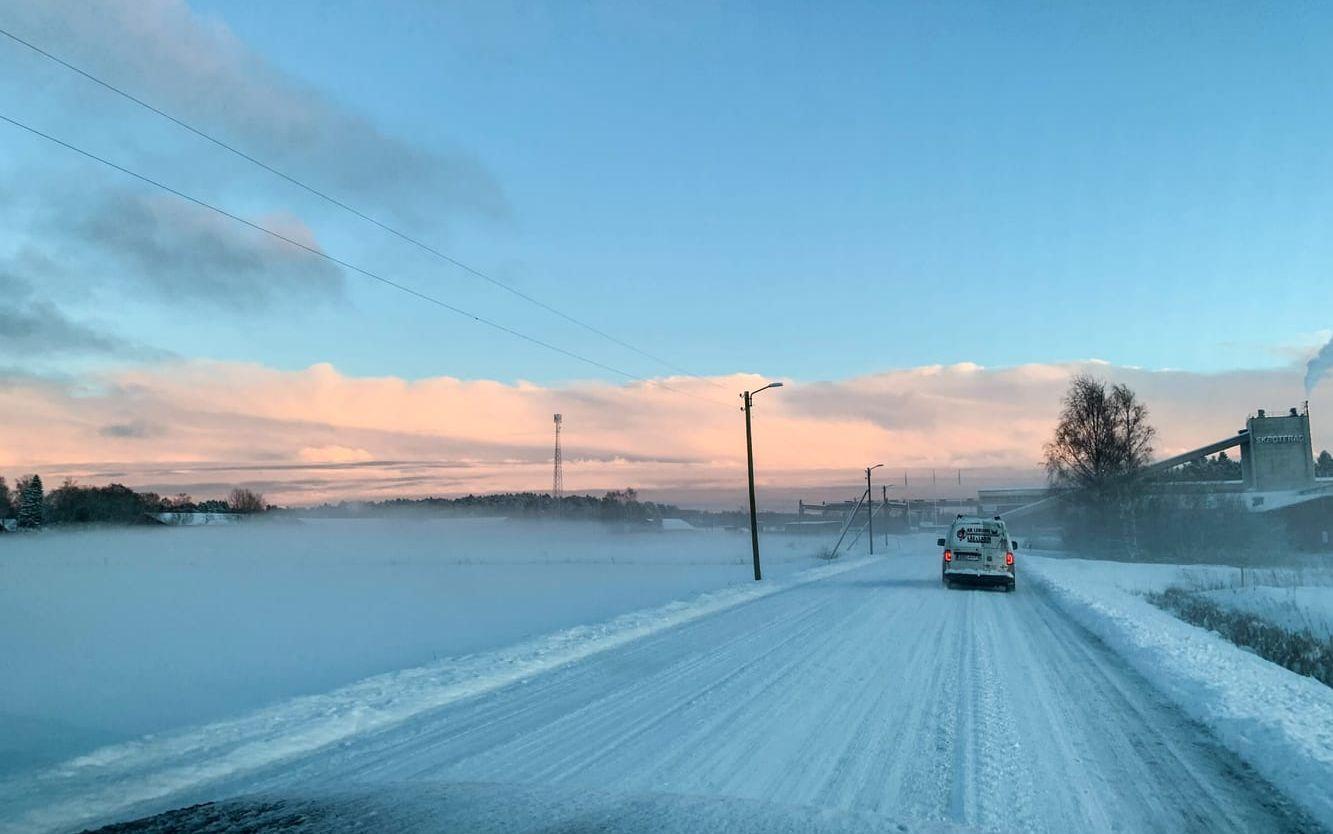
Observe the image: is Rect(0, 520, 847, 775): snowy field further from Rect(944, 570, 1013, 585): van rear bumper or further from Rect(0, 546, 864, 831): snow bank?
Rect(944, 570, 1013, 585): van rear bumper

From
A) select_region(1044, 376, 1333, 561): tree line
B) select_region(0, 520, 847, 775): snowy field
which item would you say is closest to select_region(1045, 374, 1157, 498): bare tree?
select_region(1044, 376, 1333, 561): tree line

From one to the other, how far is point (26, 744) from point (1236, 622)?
23972mm

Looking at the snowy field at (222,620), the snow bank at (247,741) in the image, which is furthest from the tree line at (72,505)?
the snow bank at (247,741)

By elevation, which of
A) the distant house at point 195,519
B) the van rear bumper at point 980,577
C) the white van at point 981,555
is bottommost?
the van rear bumper at point 980,577

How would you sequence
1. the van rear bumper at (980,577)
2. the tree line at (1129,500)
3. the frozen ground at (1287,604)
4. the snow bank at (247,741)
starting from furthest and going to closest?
1. the tree line at (1129,500)
2. the van rear bumper at (980,577)
3. the frozen ground at (1287,604)
4. the snow bank at (247,741)

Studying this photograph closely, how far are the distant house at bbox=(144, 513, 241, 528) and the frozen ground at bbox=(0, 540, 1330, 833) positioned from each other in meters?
81.1

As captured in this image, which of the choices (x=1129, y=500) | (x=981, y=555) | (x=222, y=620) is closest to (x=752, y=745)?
(x=222, y=620)

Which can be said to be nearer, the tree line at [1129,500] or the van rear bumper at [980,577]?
the van rear bumper at [980,577]

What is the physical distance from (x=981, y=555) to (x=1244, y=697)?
55.1 ft

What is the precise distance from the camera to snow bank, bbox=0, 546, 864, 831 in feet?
20.8

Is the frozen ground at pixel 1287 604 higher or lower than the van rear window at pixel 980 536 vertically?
lower

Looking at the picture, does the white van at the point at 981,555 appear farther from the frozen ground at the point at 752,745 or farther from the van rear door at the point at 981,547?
the frozen ground at the point at 752,745

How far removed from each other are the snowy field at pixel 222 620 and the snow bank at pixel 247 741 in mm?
918

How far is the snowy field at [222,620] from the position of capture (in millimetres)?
11203
